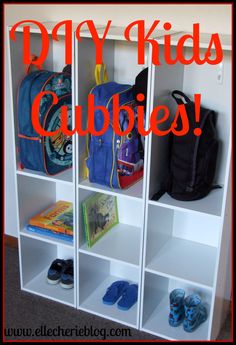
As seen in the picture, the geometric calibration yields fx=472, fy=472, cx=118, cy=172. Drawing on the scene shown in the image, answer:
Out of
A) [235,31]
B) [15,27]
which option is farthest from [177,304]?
[15,27]

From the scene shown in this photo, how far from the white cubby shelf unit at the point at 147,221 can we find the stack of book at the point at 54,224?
0.03 m

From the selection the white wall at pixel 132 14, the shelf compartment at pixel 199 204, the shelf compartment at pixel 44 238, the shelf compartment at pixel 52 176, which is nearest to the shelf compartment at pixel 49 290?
the shelf compartment at pixel 44 238

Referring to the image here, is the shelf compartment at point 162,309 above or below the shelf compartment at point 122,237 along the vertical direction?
below

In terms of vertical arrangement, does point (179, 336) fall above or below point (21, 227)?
below

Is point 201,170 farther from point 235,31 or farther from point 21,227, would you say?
point 21,227

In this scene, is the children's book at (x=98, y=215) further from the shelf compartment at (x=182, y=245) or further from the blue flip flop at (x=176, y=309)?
the blue flip flop at (x=176, y=309)

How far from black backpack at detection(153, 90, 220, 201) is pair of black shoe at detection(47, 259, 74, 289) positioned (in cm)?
73

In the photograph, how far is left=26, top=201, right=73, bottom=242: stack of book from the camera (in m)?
2.32

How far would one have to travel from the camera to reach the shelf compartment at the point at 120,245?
216 cm

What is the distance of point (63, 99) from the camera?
212cm

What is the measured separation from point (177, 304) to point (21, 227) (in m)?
0.85

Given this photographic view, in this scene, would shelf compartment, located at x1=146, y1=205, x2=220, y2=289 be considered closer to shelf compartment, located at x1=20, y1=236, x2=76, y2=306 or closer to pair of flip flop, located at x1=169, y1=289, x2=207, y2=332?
pair of flip flop, located at x1=169, y1=289, x2=207, y2=332

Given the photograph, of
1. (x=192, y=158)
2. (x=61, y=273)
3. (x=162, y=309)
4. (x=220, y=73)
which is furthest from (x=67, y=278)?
(x=220, y=73)

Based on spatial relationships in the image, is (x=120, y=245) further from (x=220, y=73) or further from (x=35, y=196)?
(x=220, y=73)
